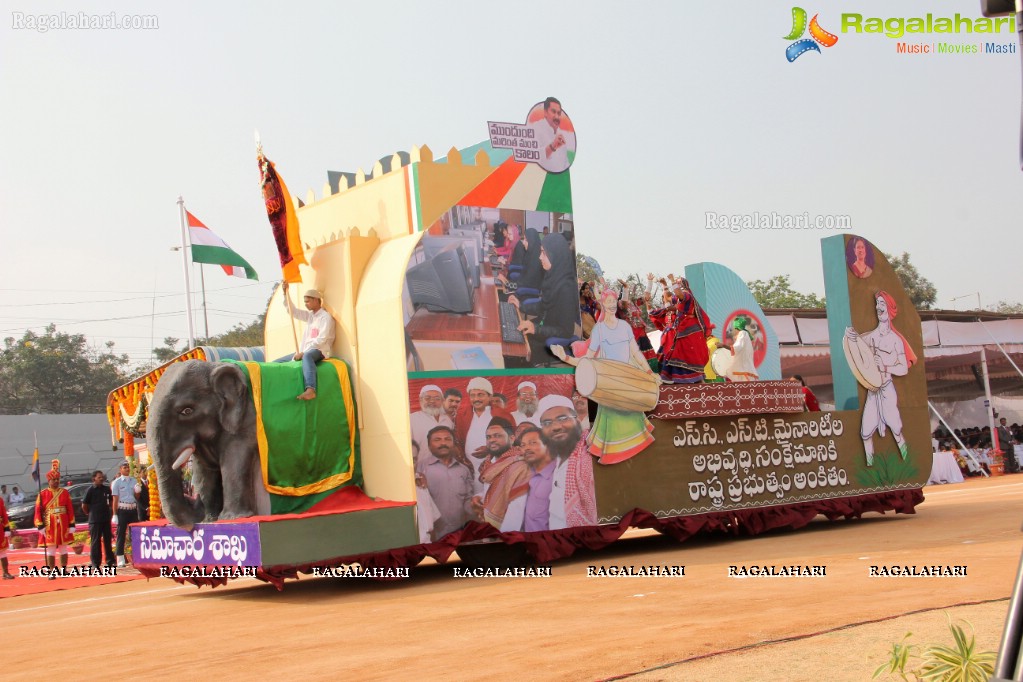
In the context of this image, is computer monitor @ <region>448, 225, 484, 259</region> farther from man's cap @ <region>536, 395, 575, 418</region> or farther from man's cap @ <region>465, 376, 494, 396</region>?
man's cap @ <region>536, 395, 575, 418</region>

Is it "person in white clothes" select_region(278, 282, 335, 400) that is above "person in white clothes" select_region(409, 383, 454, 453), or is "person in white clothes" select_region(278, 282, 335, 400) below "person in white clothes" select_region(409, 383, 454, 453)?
above

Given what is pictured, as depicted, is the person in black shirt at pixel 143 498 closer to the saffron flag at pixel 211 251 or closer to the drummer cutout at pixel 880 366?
the saffron flag at pixel 211 251

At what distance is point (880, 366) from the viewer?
17469mm

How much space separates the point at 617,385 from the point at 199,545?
5.54 m

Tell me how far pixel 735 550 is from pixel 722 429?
208cm

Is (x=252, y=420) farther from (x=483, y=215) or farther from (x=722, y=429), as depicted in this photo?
(x=722, y=429)

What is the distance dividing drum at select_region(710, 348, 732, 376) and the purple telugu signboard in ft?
26.9

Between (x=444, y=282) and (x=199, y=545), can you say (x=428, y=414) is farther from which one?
(x=199, y=545)

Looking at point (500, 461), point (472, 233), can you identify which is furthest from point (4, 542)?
point (472, 233)

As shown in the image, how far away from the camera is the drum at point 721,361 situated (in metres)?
16.5

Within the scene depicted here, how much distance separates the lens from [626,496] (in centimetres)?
1401

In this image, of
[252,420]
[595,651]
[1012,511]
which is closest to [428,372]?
[252,420]

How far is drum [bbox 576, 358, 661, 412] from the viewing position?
539 inches

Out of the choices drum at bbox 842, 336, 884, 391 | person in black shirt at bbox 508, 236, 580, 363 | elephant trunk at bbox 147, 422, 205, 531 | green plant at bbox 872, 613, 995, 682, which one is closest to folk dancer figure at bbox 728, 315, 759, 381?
drum at bbox 842, 336, 884, 391
